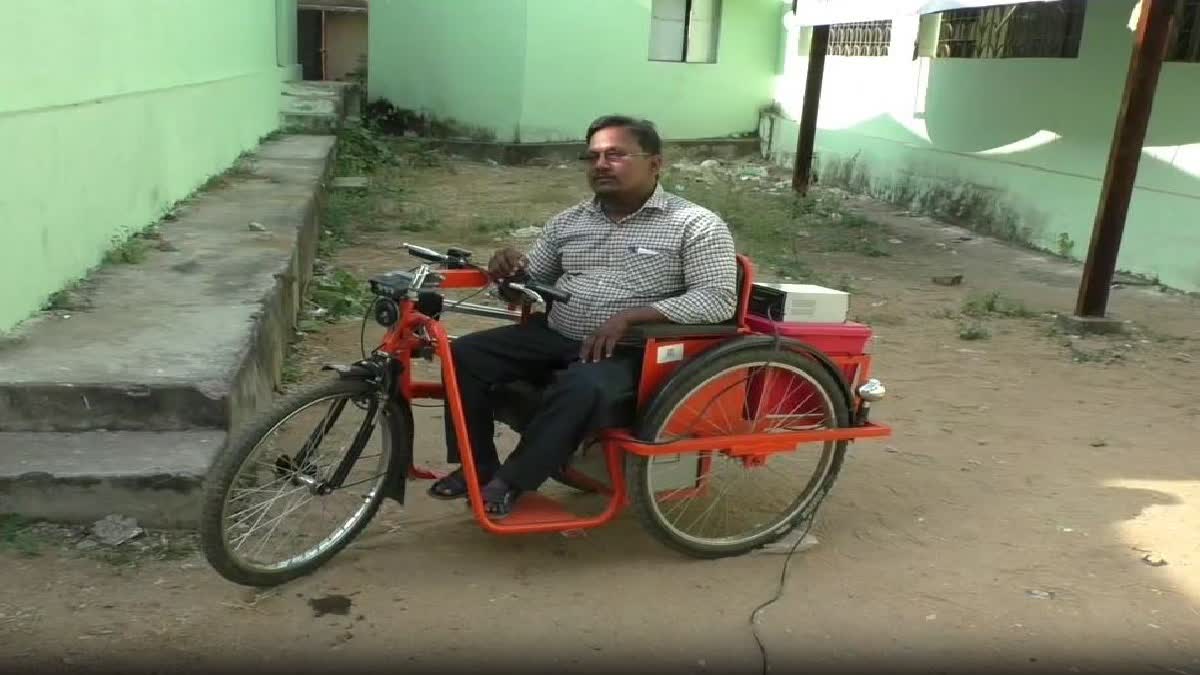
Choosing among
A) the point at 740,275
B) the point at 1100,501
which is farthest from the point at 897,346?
the point at 740,275

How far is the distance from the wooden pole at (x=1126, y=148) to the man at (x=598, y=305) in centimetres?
412

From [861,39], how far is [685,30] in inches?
123

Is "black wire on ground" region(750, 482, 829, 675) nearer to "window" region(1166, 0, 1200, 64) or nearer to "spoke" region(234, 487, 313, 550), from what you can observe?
"spoke" region(234, 487, 313, 550)

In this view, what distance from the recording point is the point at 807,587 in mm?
2982

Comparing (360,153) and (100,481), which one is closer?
(100,481)

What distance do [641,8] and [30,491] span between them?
1254cm

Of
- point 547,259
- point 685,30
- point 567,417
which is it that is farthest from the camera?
point 685,30

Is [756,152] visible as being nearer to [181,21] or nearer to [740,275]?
[181,21]

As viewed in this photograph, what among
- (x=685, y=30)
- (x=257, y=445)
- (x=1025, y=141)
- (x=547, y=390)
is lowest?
(x=257, y=445)

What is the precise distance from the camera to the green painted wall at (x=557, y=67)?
542 inches

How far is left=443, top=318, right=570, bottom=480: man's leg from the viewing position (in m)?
2.92

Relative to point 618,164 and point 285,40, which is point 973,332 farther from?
point 285,40

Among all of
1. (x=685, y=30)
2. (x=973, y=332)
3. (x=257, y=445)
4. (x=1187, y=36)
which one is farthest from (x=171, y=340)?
(x=685, y=30)

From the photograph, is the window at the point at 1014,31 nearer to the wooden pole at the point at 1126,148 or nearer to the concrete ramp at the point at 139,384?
the wooden pole at the point at 1126,148
